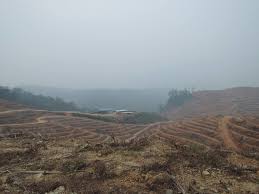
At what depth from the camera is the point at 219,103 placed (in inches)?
6176

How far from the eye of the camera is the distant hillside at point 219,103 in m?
144

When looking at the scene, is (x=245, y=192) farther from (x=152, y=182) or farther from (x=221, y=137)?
(x=221, y=137)

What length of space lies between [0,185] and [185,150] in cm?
641

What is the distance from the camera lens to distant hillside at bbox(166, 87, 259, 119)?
14425 cm

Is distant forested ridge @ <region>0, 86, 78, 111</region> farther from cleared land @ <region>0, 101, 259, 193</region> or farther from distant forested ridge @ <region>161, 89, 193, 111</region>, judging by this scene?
cleared land @ <region>0, 101, 259, 193</region>

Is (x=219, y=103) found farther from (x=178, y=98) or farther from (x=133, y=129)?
(x=133, y=129)

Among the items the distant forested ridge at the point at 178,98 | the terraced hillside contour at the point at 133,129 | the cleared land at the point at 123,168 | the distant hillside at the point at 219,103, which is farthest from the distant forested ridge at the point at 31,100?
the cleared land at the point at 123,168

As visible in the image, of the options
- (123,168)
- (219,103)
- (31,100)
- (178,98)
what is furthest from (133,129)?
(178,98)

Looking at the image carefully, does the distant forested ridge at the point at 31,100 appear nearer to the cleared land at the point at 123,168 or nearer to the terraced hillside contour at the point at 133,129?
the terraced hillside contour at the point at 133,129

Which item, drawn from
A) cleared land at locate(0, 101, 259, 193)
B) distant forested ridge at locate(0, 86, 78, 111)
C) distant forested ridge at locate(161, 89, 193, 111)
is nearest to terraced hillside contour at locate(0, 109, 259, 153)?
distant forested ridge at locate(0, 86, 78, 111)

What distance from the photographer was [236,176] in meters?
9.37

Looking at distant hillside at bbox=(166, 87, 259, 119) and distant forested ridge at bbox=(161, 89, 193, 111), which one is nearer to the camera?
distant hillside at bbox=(166, 87, 259, 119)

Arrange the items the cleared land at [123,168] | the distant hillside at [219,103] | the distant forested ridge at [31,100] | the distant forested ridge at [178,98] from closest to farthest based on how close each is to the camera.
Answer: the cleared land at [123,168], the distant forested ridge at [31,100], the distant hillside at [219,103], the distant forested ridge at [178,98]

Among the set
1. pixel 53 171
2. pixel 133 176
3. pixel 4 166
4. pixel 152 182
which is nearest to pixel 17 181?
pixel 53 171
